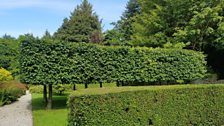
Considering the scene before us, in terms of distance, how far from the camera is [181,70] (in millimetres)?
20484

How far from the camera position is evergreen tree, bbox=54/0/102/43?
153ft

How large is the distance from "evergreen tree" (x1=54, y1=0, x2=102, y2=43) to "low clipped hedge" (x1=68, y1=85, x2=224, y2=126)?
116 ft

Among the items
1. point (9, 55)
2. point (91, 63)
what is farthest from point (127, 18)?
Result: point (91, 63)

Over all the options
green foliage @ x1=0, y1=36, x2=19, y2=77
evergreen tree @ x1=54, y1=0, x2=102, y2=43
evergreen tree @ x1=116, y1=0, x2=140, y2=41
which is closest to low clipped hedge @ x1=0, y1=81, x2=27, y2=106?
evergreen tree @ x1=116, y1=0, x2=140, y2=41

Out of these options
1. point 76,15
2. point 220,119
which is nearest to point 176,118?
point 220,119

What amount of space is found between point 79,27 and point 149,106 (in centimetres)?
3887

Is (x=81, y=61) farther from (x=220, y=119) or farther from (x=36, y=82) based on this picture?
(x=220, y=119)

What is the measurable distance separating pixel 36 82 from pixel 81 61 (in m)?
2.34

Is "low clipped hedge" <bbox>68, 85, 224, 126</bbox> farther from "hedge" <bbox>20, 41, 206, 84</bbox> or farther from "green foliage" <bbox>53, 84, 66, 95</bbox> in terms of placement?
"green foliage" <bbox>53, 84, 66, 95</bbox>

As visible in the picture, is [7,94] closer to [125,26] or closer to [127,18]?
[125,26]

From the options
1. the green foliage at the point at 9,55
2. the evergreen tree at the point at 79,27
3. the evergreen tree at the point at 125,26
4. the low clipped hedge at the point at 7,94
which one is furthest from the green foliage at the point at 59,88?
the evergreen tree at the point at 79,27

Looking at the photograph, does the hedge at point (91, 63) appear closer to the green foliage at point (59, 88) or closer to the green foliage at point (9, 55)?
the green foliage at point (59, 88)

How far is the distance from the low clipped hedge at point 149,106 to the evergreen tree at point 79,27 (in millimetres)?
35406

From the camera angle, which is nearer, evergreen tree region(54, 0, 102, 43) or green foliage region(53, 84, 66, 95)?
green foliage region(53, 84, 66, 95)
